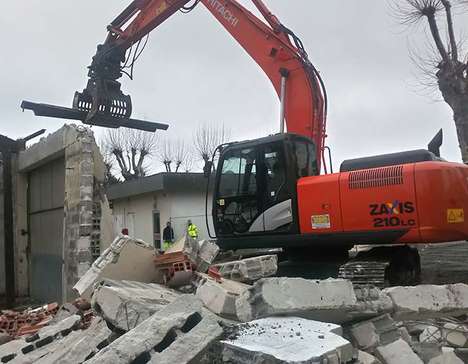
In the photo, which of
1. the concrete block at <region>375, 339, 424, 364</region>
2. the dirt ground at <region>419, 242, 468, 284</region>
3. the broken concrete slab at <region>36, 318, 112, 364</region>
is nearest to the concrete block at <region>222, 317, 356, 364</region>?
the concrete block at <region>375, 339, 424, 364</region>

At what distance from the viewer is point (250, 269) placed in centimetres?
589

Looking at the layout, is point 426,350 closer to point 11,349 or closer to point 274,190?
point 11,349

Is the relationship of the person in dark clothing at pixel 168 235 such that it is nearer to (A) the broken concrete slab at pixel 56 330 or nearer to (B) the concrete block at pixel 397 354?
(A) the broken concrete slab at pixel 56 330

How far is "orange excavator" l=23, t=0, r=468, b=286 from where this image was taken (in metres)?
6.23

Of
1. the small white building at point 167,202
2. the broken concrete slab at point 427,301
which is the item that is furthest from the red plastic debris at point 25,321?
the small white building at point 167,202

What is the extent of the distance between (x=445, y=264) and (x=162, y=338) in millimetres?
6860

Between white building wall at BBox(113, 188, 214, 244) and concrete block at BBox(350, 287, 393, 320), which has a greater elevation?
white building wall at BBox(113, 188, 214, 244)

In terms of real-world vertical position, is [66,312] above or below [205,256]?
below

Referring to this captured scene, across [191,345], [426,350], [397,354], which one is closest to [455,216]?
[426,350]

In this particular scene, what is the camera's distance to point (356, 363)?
2965 millimetres

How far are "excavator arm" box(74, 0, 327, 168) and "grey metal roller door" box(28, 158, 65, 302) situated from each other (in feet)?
4.57

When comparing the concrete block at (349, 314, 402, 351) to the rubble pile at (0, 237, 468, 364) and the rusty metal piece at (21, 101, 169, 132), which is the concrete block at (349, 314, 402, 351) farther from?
the rusty metal piece at (21, 101, 169, 132)

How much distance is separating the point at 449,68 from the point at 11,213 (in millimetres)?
11625

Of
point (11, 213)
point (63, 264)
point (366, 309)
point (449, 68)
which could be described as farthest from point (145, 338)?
point (449, 68)
